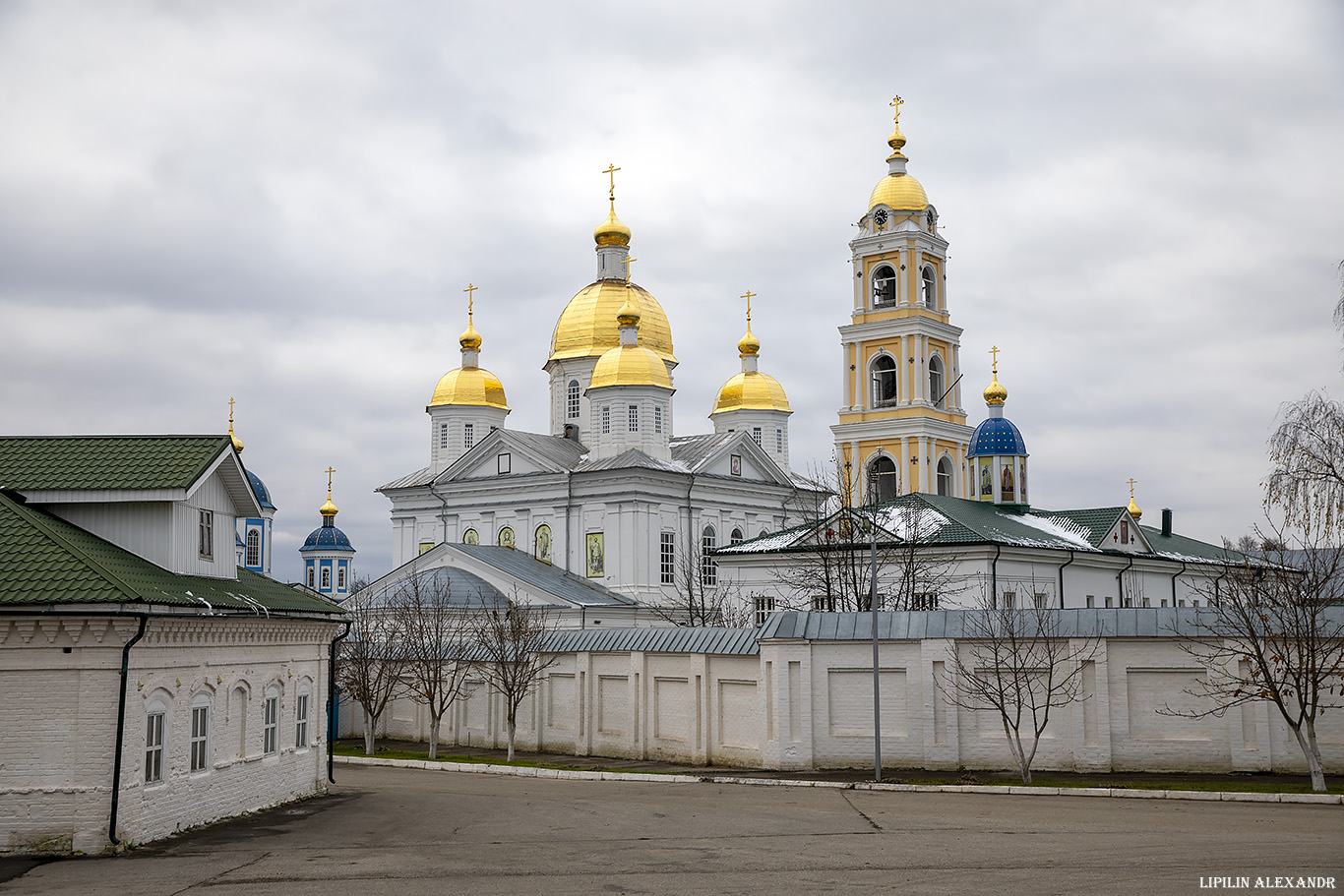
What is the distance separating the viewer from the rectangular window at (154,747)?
16.9m

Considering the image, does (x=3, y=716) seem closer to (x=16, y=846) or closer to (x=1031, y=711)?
(x=16, y=846)

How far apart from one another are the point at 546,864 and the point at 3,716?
263 inches


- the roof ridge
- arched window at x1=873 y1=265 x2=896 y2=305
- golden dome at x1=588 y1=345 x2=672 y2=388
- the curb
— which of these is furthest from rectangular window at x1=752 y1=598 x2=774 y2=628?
the roof ridge

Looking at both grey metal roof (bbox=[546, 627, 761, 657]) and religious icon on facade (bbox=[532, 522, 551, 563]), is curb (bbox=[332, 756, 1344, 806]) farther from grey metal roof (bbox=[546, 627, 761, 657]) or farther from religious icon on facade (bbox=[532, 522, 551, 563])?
religious icon on facade (bbox=[532, 522, 551, 563])

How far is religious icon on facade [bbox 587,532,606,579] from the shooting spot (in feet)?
183

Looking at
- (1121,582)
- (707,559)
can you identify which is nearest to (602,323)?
(707,559)

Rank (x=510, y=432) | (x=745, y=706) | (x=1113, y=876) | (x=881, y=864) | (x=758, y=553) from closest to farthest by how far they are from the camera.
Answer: (x=1113, y=876)
(x=881, y=864)
(x=745, y=706)
(x=758, y=553)
(x=510, y=432)

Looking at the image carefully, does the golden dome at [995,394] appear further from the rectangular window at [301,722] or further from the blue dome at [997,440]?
the rectangular window at [301,722]

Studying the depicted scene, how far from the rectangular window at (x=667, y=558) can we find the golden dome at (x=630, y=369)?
658 cm

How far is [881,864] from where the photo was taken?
15.2 meters

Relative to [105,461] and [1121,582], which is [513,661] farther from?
[1121,582]

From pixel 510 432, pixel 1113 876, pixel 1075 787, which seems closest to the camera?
pixel 1113 876

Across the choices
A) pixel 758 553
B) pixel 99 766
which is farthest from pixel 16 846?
pixel 758 553

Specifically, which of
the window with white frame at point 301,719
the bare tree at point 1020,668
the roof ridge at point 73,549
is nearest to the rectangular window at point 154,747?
the roof ridge at point 73,549
